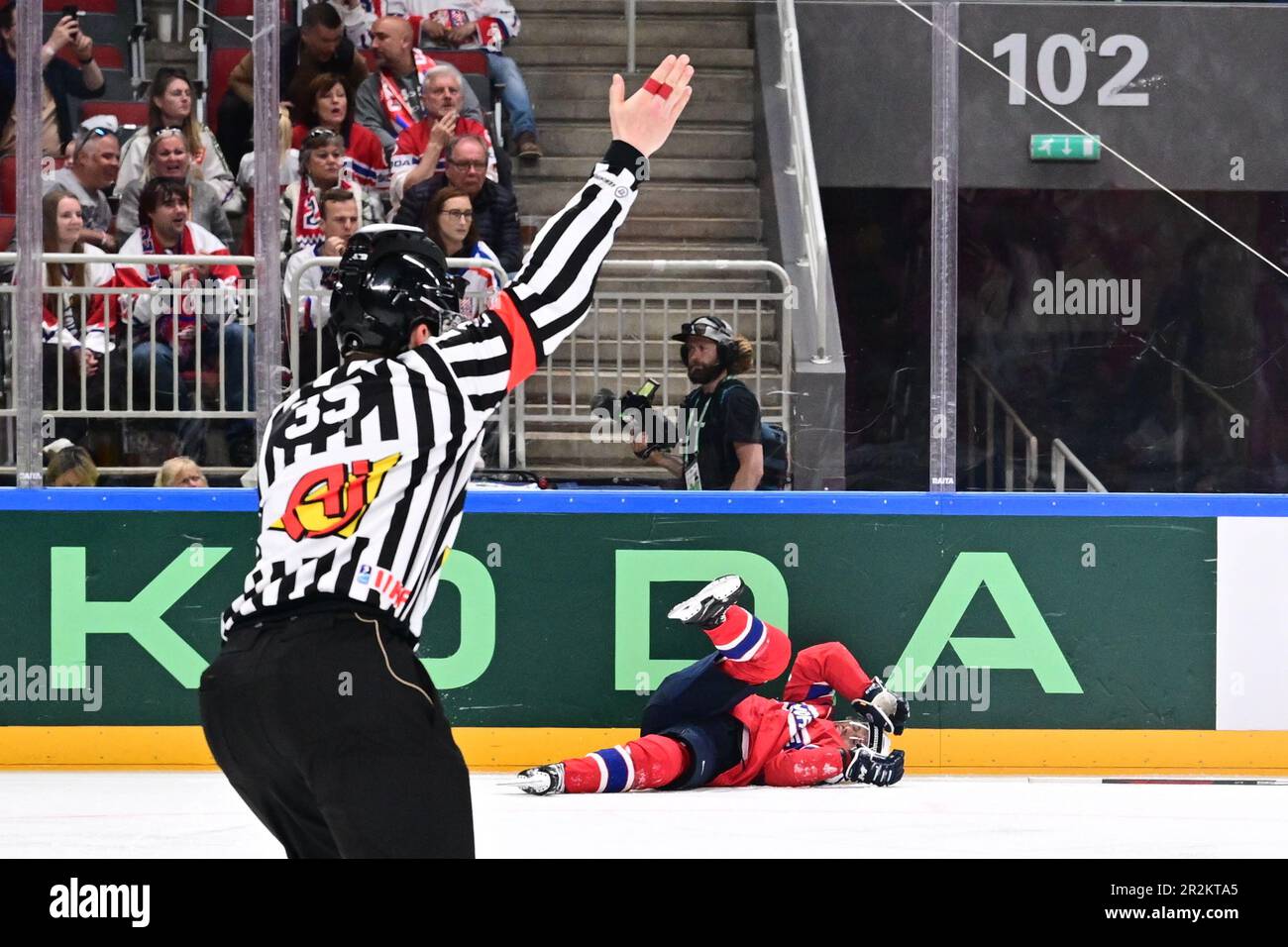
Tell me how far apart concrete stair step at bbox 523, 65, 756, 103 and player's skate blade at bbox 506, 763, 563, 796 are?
2322 millimetres

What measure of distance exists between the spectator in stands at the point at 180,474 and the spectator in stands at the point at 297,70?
1.05 metres

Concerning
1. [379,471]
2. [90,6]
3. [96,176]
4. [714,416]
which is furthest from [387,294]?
[90,6]

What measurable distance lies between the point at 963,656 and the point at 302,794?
13.8 feet

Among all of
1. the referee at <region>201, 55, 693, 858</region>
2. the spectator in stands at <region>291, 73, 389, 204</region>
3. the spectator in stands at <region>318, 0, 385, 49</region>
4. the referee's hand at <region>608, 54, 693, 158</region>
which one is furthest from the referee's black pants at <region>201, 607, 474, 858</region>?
the spectator in stands at <region>318, 0, 385, 49</region>

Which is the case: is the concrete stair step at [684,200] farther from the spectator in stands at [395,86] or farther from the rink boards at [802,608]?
the rink boards at [802,608]

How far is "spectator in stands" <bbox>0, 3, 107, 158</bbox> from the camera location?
6.85 m

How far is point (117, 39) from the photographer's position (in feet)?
22.4

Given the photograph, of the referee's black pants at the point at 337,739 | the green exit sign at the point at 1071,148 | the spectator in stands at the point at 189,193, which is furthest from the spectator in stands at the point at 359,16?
the referee's black pants at the point at 337,739

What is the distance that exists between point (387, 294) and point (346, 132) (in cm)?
368

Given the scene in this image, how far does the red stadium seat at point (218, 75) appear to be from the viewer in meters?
6.84

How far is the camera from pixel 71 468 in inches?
271

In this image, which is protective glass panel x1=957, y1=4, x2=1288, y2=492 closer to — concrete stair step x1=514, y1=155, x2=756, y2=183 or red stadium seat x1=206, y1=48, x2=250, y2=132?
concrete stair step x1=514, y1=155, x2=756, y2=183
